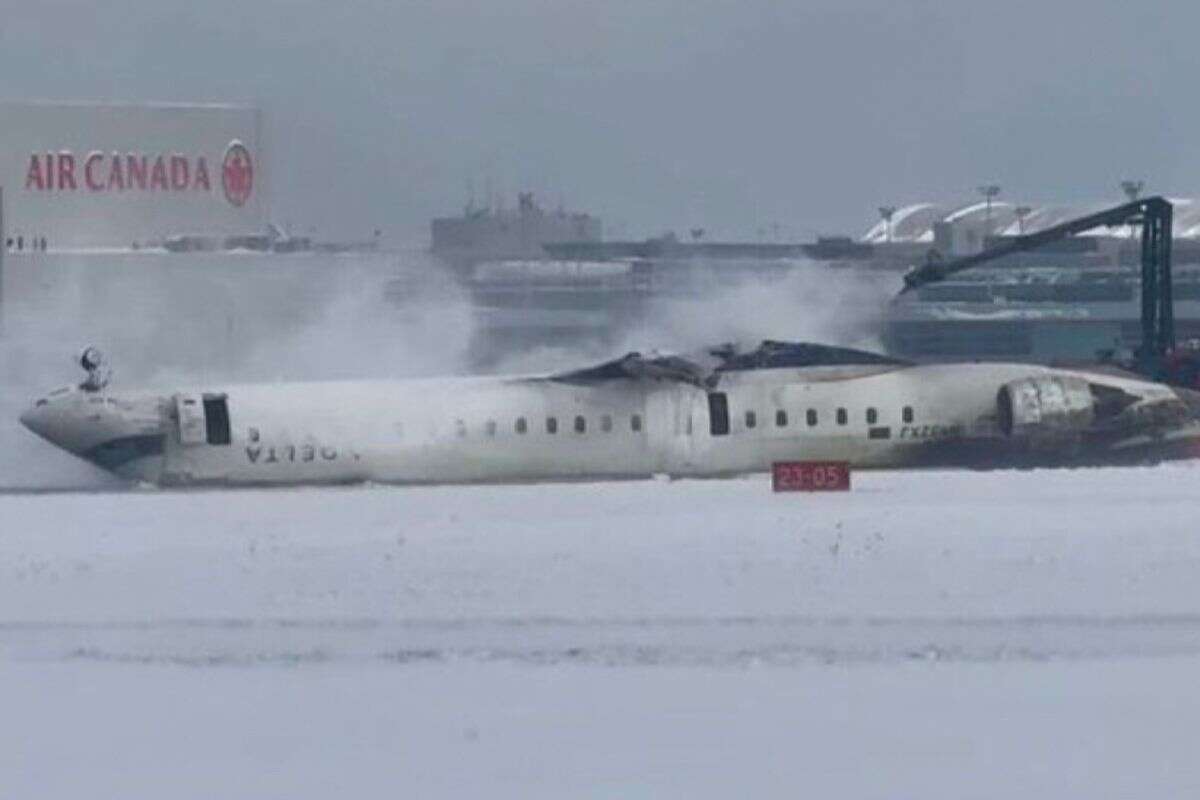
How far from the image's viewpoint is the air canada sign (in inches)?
3255

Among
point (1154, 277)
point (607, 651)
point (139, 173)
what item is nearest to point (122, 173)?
point (139, 173)

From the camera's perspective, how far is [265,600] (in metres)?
27.9

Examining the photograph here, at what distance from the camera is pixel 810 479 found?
4206 cm

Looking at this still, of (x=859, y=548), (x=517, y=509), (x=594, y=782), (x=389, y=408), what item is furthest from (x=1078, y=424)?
(x=594, y=782)

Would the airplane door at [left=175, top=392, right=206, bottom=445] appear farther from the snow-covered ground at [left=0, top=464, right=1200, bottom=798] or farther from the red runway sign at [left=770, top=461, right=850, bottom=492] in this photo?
the red runway sign at [left=770, top=461, right=850, bottom=492]

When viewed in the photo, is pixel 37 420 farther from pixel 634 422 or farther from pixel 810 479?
pixel 810 479

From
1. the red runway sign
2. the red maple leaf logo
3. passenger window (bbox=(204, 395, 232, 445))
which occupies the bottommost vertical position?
the red runway sign

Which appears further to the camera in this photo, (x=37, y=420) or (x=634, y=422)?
(x=634, y=422)

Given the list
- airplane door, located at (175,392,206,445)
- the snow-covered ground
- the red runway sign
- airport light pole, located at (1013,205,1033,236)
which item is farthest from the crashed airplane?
airport light pole, located at (1013,205,1033,236)

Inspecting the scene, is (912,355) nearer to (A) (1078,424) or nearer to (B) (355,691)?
(A) (1078,424)

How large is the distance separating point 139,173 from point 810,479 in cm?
4538

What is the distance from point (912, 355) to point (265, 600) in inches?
2293

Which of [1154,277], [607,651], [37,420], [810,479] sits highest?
[1154,277]

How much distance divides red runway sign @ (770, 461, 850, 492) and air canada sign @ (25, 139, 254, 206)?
44.5 meters
